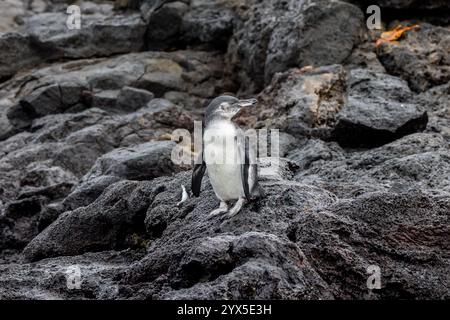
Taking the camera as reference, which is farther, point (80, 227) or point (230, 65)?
point (230, 65)

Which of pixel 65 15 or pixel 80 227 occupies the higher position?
pixel 65 15

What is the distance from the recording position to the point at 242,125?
12836 mm

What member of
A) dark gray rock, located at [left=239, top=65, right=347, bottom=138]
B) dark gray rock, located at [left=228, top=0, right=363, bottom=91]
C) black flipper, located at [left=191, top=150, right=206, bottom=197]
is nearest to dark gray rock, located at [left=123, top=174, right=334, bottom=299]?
black flipper, located at [left=191, top=150, right=206, bottom=197]

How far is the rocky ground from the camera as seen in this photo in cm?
597

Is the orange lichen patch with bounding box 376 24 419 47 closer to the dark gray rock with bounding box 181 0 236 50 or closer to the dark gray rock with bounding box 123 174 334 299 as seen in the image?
the dark gray rock with bounding box 181 0 236 50

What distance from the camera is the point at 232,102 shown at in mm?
7121

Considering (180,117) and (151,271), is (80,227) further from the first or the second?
(180,117)

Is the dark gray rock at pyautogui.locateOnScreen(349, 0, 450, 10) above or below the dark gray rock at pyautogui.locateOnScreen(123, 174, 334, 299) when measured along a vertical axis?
above

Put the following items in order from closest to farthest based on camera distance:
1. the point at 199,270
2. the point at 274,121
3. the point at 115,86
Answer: the point at 199,270, the point at 274,121, the point at 115,86

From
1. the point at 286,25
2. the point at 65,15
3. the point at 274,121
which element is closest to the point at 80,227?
the point at 274,121

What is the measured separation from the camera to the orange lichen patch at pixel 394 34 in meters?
14.9

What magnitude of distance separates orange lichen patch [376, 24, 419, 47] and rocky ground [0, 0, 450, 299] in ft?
0.46

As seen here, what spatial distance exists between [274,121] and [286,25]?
461 cm

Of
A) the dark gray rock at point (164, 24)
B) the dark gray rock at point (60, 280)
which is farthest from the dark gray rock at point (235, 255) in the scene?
the dark gray rock at point (164, 24)
